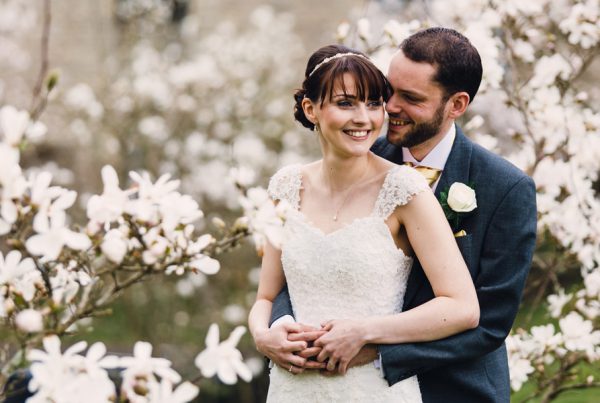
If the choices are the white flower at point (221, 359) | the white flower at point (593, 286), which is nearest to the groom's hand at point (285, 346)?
the white flower at point (221, 359)

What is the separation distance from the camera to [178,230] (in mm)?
1737

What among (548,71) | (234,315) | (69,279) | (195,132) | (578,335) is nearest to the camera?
(69,279)

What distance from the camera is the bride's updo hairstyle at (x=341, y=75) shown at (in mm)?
2273

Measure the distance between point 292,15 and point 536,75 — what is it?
6.80m

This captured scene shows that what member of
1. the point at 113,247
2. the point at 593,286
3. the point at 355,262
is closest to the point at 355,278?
the point at 355,262

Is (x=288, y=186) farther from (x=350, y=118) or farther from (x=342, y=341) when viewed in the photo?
(x=342, y=341)

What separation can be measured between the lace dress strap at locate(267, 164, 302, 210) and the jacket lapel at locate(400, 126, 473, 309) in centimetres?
40

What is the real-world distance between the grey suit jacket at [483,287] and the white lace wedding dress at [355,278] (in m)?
0.06

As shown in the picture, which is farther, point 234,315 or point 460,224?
point 234,315

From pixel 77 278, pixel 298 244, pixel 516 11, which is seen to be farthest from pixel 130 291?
pixel 77 278

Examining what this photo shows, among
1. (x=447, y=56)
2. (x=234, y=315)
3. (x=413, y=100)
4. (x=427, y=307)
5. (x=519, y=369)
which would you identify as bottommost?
(x=234, y=315)

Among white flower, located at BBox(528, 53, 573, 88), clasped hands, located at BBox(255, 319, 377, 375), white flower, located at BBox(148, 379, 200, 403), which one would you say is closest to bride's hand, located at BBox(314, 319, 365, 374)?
clasped hands, located at BBox(255, 319, 377, 375)

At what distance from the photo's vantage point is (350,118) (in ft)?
7.45

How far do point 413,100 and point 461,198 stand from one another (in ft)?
1.02
